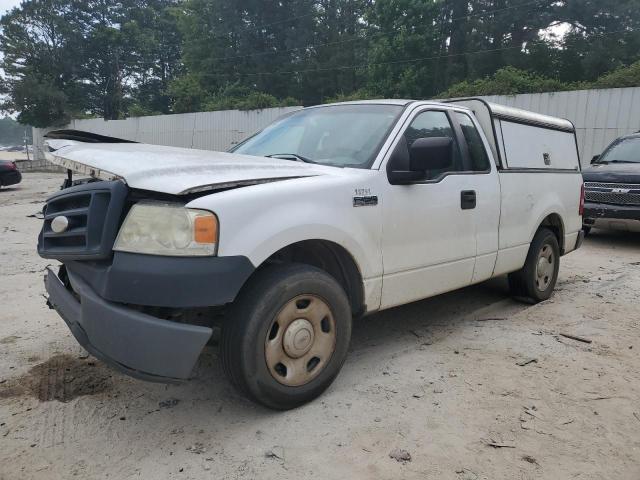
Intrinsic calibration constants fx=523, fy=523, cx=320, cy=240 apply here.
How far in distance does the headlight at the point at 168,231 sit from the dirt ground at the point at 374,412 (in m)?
1.00

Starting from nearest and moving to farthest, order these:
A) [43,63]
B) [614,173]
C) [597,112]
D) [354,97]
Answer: [614,173]
[597,112]
[354,97]
[43,63]

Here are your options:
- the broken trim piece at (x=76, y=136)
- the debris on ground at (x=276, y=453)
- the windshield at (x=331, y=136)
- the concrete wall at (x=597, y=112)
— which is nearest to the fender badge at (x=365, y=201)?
the windshield at (x=331, y=136)

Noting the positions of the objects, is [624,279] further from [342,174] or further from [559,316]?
[342,174]

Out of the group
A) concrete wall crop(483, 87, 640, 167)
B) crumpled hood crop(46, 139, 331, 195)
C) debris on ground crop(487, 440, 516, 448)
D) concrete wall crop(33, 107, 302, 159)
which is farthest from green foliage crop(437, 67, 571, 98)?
debris on ground crop(487, 440, 516, 448)

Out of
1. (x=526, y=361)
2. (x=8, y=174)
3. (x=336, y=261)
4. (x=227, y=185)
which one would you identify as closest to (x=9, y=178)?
(x=8, y=174)

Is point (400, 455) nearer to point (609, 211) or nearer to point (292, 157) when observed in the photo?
point (292, 157)

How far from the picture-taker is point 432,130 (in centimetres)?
394

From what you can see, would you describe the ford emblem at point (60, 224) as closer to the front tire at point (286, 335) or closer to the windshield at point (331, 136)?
the front tire at point (286, 335)

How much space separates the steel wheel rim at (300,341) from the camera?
2.82m

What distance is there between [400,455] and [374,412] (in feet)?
1.35

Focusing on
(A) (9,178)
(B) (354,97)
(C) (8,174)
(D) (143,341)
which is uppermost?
(B) (354,97)

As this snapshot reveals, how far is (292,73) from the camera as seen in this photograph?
1592 inches

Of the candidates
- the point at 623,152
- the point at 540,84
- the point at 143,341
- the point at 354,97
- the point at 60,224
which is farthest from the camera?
the point at 354,97

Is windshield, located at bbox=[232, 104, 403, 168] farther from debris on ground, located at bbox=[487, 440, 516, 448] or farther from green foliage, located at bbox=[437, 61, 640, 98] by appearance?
green foliage, located at bbox=[437, 61, 640, 98]
